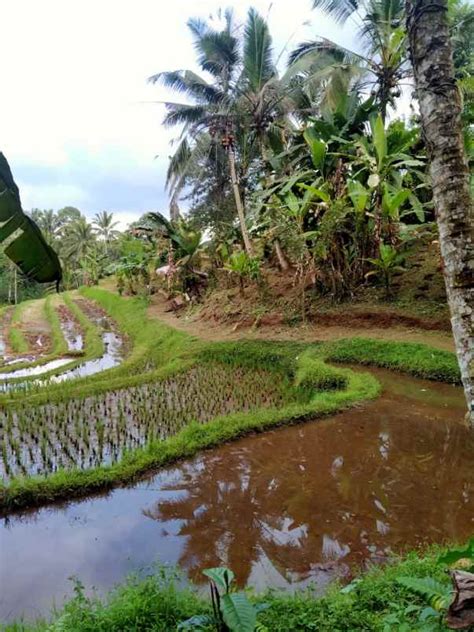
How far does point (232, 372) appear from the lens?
915 centimetres

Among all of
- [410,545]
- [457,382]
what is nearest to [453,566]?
[410,545]

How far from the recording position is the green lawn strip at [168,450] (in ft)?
14.2

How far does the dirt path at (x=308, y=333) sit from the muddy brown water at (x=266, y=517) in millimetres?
3405

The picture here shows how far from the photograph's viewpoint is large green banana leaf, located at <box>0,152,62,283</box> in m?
2.13

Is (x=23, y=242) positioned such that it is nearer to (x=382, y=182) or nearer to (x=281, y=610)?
(x=281, y=610)

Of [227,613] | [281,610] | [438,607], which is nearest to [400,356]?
[281,610]

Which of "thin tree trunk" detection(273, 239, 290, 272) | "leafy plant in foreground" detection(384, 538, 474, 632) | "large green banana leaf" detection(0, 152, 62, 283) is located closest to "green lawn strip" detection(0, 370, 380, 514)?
"large green banana leaf" detection(0, 152, 62, 283)

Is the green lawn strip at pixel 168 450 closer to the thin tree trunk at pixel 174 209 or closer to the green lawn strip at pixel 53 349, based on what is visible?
the green lawn strip at pixel 53 349

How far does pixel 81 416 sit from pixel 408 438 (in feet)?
14.8

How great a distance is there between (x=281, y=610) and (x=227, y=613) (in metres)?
0.64

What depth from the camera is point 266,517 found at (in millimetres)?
3928

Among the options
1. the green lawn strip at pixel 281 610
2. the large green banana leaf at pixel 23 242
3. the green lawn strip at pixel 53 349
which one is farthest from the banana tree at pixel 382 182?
the green lawn strip at pixel 53 349

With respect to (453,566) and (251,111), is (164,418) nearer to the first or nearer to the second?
(453,566)

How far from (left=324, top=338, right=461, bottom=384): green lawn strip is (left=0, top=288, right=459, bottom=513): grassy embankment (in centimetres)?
1
